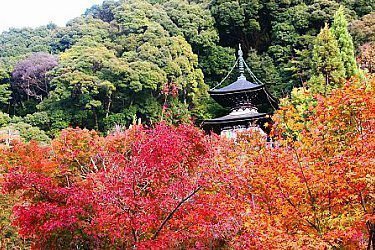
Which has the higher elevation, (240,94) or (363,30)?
(363,30)

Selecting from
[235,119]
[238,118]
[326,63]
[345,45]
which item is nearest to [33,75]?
[235,119]

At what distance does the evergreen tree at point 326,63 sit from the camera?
22.4 m

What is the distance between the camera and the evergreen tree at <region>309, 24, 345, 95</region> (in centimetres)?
2242

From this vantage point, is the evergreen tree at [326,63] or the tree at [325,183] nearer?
the tree at [325,183]

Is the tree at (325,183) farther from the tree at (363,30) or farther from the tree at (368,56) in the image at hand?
the tree at (363,30)

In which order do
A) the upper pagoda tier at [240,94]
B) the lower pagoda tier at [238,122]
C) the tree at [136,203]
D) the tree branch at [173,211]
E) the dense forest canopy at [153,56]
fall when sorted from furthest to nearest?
the dense forest canopy at [153,56] < the upper pagoda tier at [240,94] < the lower pagoda tier at [238,122] < the tree branch at [173,211] < the tree at [136,203]

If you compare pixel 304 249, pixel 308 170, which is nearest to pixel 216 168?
pixel 308 170

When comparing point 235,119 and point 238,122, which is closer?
point 235,119

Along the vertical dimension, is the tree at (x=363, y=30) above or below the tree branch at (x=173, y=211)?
above

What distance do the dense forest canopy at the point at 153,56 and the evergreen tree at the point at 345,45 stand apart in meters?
1.65

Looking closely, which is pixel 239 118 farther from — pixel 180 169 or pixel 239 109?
pixel 180 169

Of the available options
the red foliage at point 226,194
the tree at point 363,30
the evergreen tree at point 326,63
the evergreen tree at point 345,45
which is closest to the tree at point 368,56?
the tree at point 363,30

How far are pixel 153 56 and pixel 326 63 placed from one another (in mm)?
10427

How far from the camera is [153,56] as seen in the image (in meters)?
27.5
